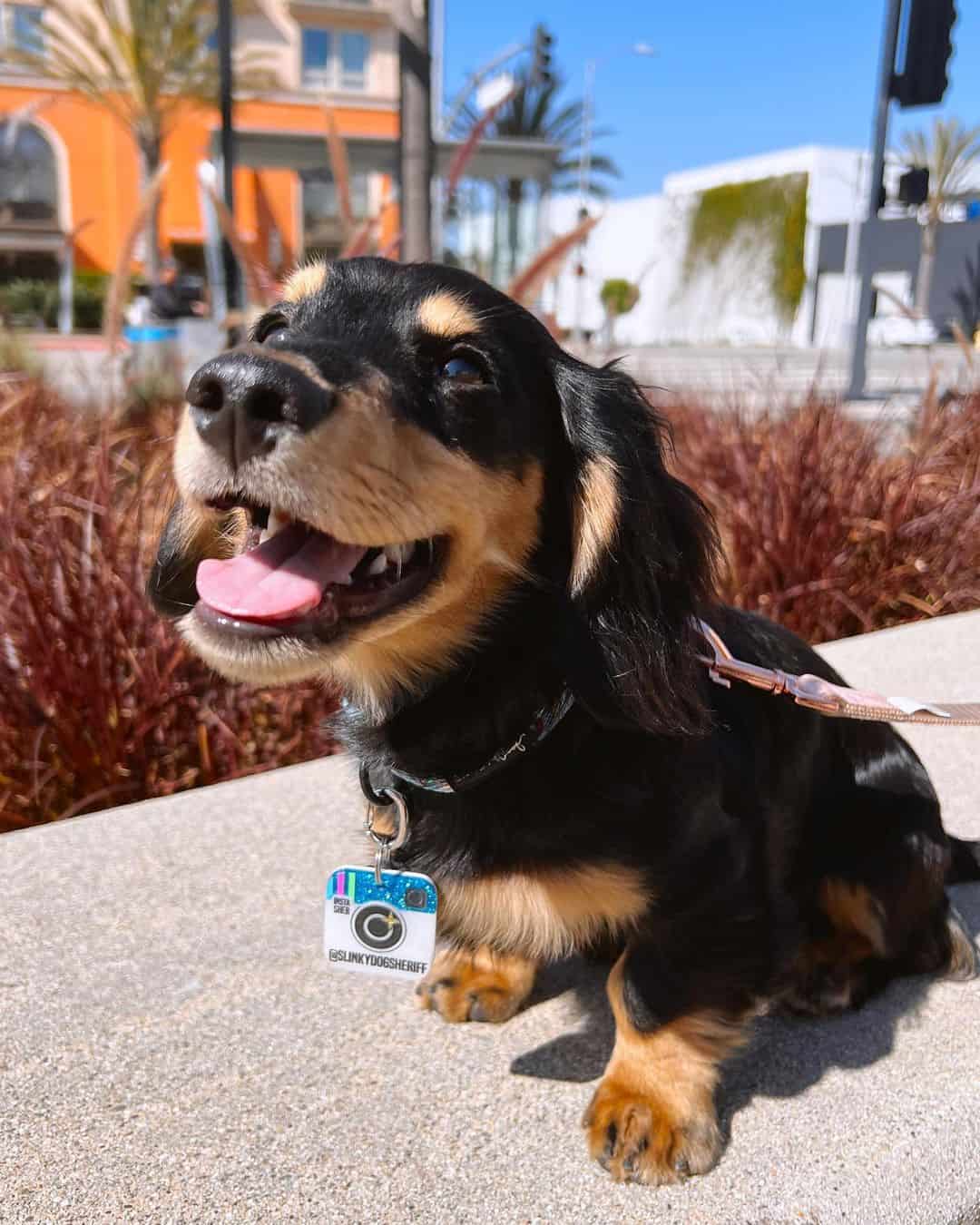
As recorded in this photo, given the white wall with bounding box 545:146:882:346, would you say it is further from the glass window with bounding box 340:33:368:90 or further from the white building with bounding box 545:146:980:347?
the glass window with bounding box 340:33:368:90

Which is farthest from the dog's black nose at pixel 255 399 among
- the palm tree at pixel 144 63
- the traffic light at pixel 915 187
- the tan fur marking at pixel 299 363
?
the palm tree at pixel 144 63

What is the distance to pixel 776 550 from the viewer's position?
4.74 meters

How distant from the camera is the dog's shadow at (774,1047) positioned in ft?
6.51

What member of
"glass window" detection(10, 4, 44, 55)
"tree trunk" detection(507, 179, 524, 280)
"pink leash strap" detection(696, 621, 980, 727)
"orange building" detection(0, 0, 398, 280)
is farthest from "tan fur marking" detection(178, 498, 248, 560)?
"orange building" detection(0, 0, 398, 280)

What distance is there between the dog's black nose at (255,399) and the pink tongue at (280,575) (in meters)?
0.24

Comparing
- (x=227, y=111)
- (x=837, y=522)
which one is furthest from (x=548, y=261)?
(x=227, y=111)

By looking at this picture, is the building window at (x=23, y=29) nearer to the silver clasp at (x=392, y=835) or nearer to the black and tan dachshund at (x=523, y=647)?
the black and tan dachshund at (x=523, y=647)

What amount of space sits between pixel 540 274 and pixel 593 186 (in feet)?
152

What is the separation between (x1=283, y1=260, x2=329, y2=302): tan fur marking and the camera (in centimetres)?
212

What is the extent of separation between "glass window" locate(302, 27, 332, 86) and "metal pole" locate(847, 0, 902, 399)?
32.6m

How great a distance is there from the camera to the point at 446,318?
193cm

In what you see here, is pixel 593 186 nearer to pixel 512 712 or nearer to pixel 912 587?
pixel 912 587

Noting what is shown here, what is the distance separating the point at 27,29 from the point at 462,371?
3559 cm

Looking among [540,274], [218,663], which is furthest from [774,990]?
[540,274]
